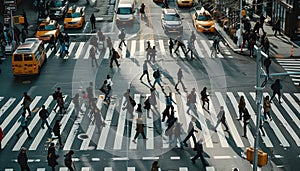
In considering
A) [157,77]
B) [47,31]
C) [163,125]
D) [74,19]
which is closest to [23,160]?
[163,125]

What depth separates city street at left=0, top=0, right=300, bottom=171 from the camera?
94.9 ft

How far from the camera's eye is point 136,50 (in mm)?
49688

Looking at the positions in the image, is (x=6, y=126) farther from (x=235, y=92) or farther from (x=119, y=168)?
(x=235, y=92)

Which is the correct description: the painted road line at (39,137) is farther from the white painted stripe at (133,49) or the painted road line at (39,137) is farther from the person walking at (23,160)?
the white painted stripe at (133,49)

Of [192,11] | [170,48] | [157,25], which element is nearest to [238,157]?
[170,48]

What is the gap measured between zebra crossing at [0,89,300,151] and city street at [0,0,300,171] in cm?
5

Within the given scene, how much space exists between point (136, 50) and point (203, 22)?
9721 mm

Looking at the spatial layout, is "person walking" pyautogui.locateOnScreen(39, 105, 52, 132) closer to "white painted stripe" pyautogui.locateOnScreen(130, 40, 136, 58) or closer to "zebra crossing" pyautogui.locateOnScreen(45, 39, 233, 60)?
"zebra crossing" pyautogui.locateOnScreen(45, 39, 233, 60)

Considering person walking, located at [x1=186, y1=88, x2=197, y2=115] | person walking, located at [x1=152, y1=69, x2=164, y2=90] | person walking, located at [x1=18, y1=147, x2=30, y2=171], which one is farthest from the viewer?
person walking, located at [x1=152, y1=69, x2=164, y2=90]

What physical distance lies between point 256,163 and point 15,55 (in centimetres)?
2466

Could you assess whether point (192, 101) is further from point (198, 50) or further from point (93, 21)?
point (93, 21)

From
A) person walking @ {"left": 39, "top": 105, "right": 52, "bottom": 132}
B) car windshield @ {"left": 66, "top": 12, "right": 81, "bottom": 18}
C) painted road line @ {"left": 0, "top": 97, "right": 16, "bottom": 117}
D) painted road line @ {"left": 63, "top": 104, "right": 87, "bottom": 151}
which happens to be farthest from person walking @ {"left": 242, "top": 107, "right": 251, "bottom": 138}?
car windshield @ {"left": 66, "top": 12, "right": 81, "bottom": 18}

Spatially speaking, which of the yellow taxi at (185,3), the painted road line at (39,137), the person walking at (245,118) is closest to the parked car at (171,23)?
the yellow taxi at (185,3)

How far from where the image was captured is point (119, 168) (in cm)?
2794
